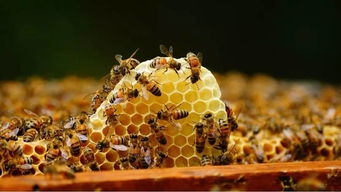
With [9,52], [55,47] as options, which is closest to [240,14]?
[55,47]

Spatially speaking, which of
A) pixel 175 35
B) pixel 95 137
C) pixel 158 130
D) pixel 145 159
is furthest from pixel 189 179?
pixel 175 35

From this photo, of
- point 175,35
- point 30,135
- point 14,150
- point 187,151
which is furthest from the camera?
point 175,35

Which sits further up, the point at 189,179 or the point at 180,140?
the point at 180,140

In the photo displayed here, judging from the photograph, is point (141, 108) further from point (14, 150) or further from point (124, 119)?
point (14, 150)

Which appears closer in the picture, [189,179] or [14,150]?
[189,179]

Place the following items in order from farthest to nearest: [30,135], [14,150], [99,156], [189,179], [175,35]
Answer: [175,35]
[30,135]
[99,156]
[14,150]
[189,179]

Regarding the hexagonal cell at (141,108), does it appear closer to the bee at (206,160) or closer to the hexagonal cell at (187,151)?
the hexagonal cell at (187,151)
